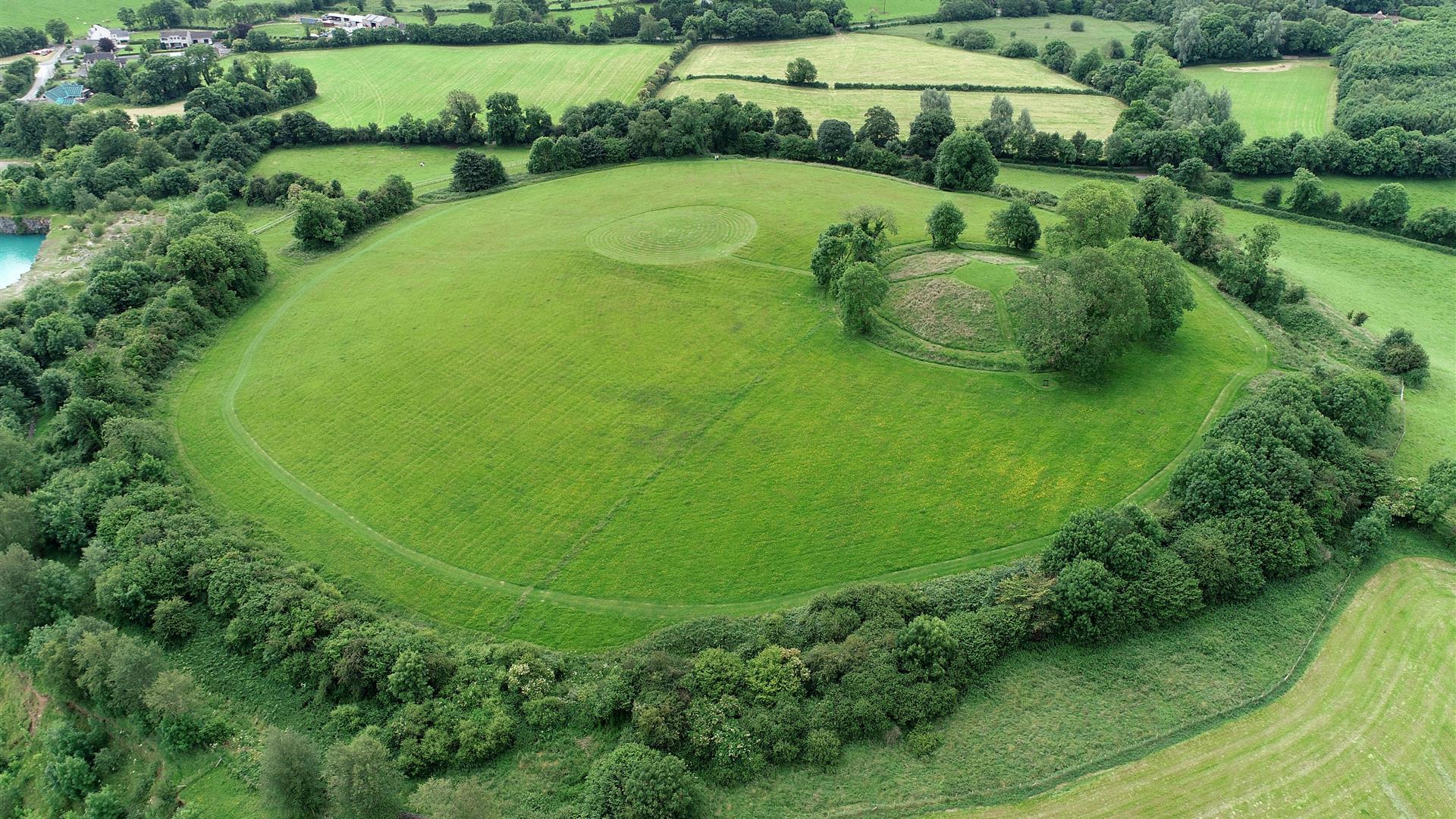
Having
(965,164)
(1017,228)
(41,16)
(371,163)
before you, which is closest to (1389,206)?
(1017,228)

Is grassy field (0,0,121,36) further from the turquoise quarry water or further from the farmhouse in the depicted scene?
the turquoise quarry water

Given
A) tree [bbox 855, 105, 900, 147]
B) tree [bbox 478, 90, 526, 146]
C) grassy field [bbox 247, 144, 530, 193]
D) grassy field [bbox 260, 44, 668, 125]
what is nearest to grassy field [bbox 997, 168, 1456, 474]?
tree [bbox 855, 105, 900, 147]

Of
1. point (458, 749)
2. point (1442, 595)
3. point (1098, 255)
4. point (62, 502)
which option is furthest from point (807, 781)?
point (62, 502)

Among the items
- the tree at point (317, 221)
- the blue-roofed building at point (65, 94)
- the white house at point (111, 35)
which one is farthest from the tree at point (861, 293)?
the white house at point (111, 35)

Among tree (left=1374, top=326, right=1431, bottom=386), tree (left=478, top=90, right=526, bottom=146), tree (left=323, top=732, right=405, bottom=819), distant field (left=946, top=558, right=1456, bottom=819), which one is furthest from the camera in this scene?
tree (left=478, top=90, right=526, bottom=146)

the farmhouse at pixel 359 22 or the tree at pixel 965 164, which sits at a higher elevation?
the farmhouse at pixel 359 22

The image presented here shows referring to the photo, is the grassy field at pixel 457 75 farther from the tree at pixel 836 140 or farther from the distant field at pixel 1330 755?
the distant field at pixel 1330 755
